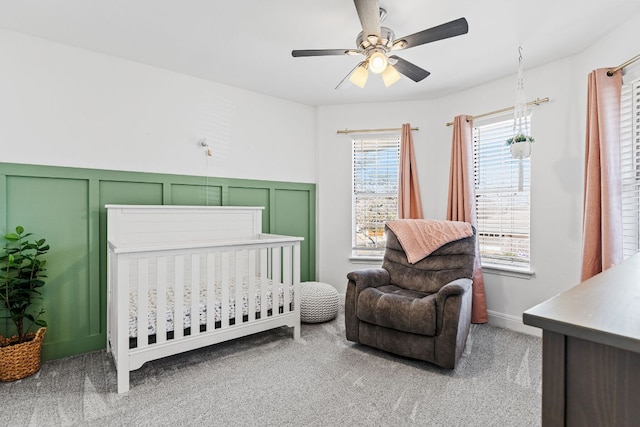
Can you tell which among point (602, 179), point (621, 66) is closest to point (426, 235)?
point (602, 179)

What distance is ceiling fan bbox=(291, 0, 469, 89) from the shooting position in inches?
67.8

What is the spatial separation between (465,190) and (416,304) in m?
1.51

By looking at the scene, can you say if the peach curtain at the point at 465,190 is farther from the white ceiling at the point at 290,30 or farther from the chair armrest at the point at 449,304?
the chair armrest at the point at 449,304

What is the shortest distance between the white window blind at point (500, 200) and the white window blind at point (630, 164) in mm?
716

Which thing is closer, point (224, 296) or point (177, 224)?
point (224, 296)

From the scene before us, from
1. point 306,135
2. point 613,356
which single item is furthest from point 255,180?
point 613,356

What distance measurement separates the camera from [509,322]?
3104 millimetres

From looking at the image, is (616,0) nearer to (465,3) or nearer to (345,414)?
(465,3)

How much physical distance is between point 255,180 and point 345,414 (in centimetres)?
244

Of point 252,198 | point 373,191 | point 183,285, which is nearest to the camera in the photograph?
point 183,285

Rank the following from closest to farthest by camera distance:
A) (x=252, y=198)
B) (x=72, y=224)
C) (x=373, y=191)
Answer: (x=72, y=224) < (x=252, y=198) < (x=373, y=191)

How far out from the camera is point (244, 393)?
79.0 inches

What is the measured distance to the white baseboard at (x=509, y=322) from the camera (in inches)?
117

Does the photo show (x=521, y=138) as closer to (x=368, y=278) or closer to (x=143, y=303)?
(x=368, y=278)
